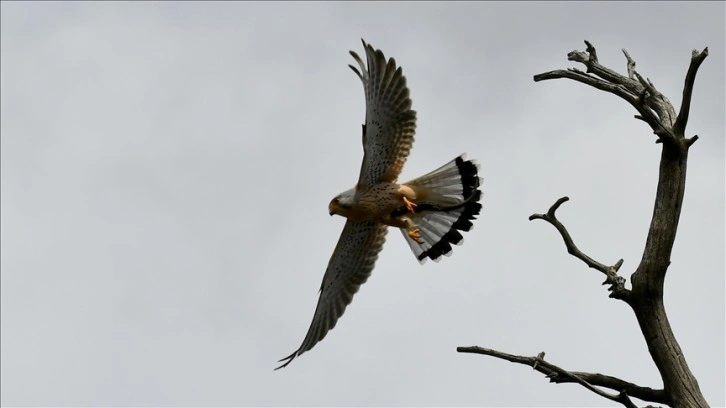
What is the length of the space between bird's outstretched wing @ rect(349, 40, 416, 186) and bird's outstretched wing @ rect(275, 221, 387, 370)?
815mm

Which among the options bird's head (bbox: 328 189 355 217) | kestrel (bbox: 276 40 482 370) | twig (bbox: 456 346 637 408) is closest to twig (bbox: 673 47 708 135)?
twig (bbox: 456 346 637 408)

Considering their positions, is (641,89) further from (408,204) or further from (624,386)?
(408,204)

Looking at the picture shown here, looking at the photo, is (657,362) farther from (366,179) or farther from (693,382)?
(366,179)

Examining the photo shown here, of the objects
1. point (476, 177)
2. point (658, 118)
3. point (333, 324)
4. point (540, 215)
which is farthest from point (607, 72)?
point (333, 324)

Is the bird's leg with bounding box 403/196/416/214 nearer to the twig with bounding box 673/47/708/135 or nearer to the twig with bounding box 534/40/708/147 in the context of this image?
the twig with bounding box 534/40/708/147

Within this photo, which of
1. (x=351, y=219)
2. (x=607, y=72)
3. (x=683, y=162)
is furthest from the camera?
(x=351, y=219)

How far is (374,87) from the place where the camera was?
977cm

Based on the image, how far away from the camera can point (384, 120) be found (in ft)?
32.3

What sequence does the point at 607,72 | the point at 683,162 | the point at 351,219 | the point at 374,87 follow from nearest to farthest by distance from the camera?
the point at 683,162, the point at 607,72, the point at 374,87, the point at 351,219

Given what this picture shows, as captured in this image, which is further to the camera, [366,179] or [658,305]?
[366,179]

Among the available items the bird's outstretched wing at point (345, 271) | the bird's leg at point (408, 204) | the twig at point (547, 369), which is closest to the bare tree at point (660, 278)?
the twig at point (547, 369)

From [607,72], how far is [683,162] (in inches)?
35.3

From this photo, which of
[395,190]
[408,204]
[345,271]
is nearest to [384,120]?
[395,190]

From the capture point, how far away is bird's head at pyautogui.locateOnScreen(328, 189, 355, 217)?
9.97 meters
